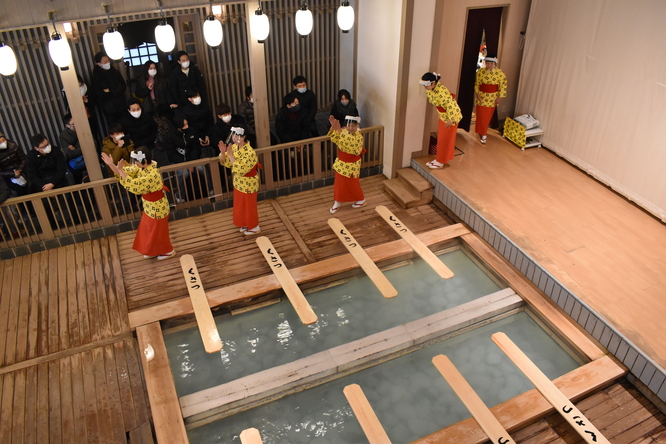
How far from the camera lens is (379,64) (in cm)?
793

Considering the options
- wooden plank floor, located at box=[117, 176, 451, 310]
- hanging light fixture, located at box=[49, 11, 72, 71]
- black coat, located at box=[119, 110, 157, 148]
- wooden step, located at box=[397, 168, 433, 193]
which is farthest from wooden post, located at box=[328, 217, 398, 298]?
hanging light fixture, located at box=[49, 11, 72, 71]

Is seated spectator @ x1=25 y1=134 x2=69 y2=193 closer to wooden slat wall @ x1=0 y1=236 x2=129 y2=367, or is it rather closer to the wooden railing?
the wooden railing

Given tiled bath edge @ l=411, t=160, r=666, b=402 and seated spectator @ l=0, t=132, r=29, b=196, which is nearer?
tiled bath edge @ l=411, t=160, r=666, b=402

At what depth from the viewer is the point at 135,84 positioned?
930cm

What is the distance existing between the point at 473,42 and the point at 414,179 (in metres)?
2.44

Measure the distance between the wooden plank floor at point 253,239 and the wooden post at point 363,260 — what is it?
5.0 inches

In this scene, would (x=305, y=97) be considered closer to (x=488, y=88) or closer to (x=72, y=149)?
(x=488, y=88)

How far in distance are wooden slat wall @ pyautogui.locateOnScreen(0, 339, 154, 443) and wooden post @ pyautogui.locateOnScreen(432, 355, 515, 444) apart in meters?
2.75

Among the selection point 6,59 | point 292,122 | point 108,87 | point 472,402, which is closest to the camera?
point 472,402

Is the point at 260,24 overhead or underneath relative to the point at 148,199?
overhead

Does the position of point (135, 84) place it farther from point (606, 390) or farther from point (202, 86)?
point (606, 390)

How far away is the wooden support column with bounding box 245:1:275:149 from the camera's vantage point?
6.99 meters

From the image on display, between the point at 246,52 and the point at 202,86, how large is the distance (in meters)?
1.23

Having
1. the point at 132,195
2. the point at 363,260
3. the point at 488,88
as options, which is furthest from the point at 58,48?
the point at 488,88
